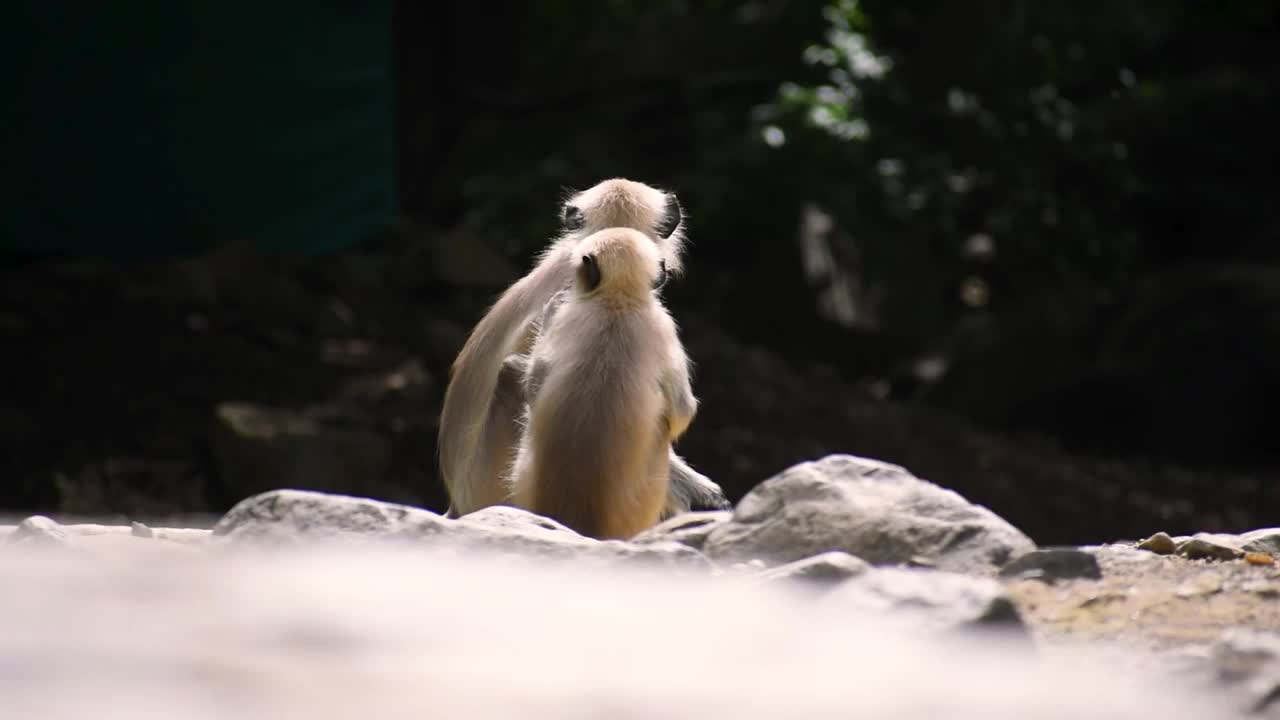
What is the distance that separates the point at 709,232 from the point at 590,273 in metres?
7.31

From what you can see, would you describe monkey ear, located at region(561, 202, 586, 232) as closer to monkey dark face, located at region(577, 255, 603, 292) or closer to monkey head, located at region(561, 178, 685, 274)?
monkey head, located at region(561, 178, 685, 274)

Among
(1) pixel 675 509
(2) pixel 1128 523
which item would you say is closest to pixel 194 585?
(1) pixel 675 509

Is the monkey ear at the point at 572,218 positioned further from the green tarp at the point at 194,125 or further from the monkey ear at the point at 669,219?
the green tarp at the point at 194,125

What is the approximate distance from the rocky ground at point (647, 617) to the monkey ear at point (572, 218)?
1.80m

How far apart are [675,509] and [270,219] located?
6205mm

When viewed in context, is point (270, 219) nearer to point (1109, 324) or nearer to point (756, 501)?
point (1109, 324)

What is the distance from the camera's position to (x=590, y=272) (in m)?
4.21

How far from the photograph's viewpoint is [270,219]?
1038 centimetres

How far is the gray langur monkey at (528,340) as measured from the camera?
4855mm

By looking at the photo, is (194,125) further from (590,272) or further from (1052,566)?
(1052,566)

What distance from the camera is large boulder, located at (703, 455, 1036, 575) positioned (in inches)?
→ 121

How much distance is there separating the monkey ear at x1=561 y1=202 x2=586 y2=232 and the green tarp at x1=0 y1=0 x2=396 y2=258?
18.2 feet

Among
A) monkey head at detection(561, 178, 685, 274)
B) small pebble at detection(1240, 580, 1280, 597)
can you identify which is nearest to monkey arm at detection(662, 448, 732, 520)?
monkey head at detection(561, 178, 685, 274)

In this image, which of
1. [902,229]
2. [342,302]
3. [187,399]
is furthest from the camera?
[902,229]
